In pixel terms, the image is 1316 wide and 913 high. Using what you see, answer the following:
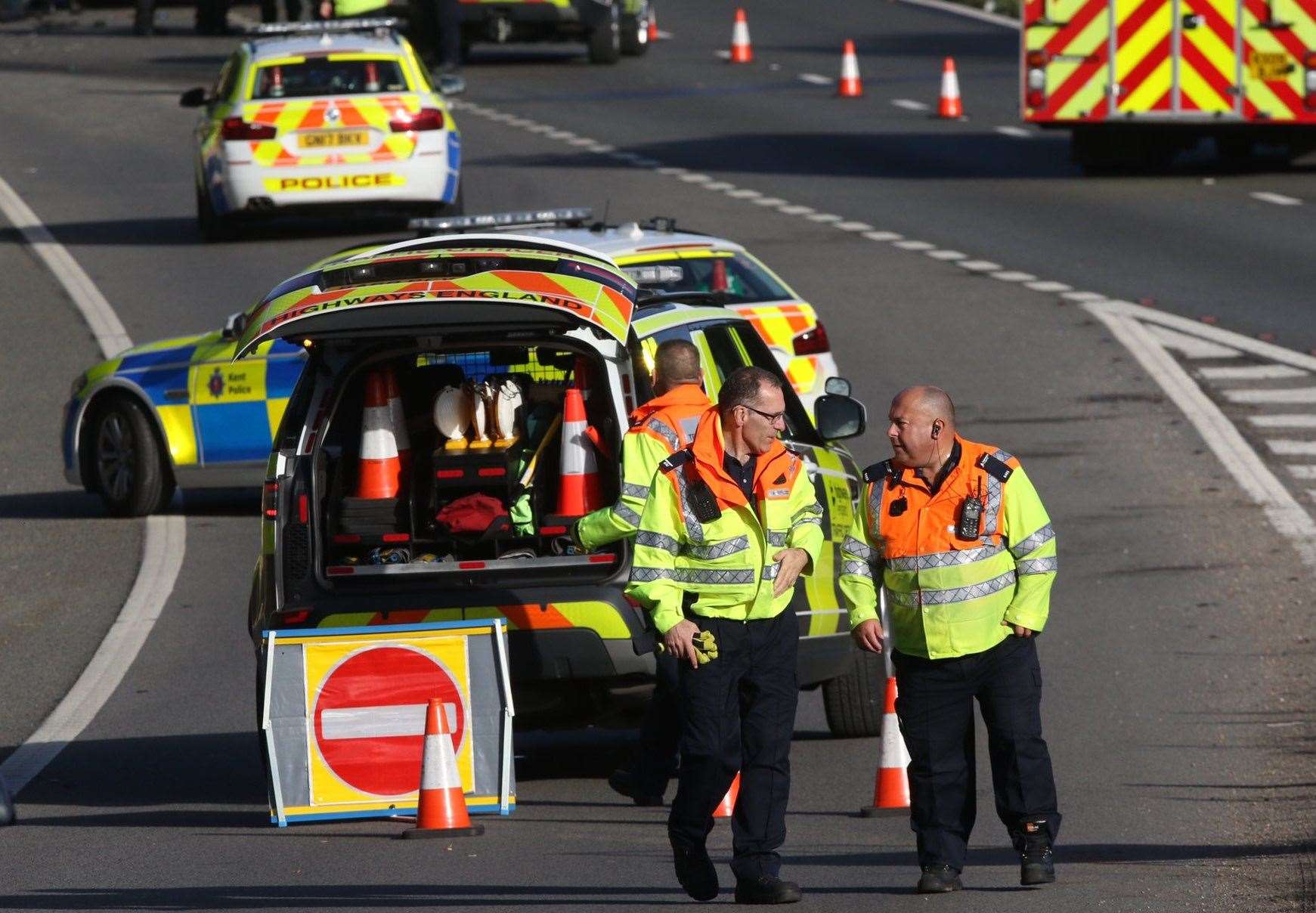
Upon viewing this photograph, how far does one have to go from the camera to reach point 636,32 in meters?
42.1

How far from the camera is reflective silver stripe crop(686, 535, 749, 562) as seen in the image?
807 cm

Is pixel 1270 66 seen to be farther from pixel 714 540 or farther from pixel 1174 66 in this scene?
pixel 714 540

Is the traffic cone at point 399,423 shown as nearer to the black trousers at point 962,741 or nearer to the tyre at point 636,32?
the black trousers at point 962,741

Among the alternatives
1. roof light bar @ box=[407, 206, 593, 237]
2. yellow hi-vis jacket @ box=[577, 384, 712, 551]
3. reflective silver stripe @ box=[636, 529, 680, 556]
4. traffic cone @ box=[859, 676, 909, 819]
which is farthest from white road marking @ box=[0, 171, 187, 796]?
reflective silver stripe @ box=[636, 529, 680, 556]

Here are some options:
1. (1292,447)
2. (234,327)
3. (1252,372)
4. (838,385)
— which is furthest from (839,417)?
(1252,372)

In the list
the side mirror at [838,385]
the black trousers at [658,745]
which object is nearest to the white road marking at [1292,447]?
the side mirror at [838,385]

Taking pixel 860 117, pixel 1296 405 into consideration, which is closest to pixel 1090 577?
pixel 1296 405

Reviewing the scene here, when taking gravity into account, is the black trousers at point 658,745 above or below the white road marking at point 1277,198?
above

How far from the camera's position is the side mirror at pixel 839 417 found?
1016 cm

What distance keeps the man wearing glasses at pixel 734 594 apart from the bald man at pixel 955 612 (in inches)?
9.3

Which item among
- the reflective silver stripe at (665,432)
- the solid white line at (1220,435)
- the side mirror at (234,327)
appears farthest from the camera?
the side mirror at (234,327)

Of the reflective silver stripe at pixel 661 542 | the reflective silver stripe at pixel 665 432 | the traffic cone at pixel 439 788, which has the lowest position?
the traffic cone at pixel 439 788

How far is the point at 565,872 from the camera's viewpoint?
853cm

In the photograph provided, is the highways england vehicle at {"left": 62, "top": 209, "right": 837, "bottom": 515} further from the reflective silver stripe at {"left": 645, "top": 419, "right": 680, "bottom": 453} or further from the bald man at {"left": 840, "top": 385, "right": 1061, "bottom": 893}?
the bald man at {"left": 840, "top": 385, "right": 1061, "bottom": 893}
